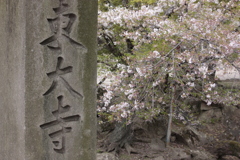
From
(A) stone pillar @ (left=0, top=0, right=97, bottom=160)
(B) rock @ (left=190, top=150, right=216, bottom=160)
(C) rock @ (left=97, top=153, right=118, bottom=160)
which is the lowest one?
(B) rock @ (left=190, top=150, right=216, bottom=160)

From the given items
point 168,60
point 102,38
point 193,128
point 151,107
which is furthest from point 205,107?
point 168,60

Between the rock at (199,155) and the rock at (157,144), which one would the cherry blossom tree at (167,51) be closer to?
the rock at (157,144)

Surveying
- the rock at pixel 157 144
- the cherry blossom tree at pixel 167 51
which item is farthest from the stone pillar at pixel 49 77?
the rock at pixel 157 144

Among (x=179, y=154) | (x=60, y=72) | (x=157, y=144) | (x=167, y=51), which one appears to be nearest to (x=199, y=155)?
(x=179, y=154)

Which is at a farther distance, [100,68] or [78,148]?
[100,68]

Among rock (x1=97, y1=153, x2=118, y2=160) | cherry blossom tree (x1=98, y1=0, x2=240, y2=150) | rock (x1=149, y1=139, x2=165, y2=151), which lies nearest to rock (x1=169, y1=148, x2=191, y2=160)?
rock (x1=149, y1=139, x2=165, y2=151)

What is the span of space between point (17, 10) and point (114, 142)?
5.55m

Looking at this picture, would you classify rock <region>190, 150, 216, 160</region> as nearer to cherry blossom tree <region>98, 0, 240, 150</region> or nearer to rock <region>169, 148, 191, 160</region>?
rock <region>169, 148, 191, 160</region>

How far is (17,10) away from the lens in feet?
7.97

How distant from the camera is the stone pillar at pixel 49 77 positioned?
7.84ft

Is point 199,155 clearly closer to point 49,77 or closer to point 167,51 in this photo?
point 167,51

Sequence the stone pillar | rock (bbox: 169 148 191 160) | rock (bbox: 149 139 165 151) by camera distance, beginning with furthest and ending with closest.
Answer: rock (bbox: 149 139 165 151)
rock (bbox: 169 148 191 160)
the stone pillar

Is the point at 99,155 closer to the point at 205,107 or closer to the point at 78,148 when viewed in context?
the point at 78,148

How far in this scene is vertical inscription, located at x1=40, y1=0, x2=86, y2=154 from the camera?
8.02 feet
